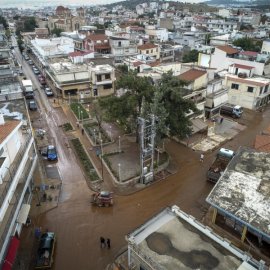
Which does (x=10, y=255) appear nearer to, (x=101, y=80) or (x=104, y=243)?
(x=104, y=243)

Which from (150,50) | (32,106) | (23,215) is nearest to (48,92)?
(32,106)

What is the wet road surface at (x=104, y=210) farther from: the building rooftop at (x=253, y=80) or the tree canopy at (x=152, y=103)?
the building rooftop at (x=253, y=80)

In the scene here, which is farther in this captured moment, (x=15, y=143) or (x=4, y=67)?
(x=4, y=67)

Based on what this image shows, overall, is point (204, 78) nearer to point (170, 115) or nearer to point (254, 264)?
point (170, 115)

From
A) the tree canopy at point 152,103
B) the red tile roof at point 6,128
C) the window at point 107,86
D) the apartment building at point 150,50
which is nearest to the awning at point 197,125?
the tree canopy at point 152,103

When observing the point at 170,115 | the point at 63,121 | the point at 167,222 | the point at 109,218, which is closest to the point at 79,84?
the point at 63,121

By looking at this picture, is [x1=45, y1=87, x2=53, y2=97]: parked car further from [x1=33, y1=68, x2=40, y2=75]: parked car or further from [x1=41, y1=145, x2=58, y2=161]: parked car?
[x1=41, y1=145, x2=58, y2=161]: parked car

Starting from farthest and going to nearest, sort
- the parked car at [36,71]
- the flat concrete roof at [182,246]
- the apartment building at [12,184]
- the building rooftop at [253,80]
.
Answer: the parked car at [36,71] < the building rooftop at [253,80] < the apartment building at [12,184] < the flat concrete roof at [182,246]
